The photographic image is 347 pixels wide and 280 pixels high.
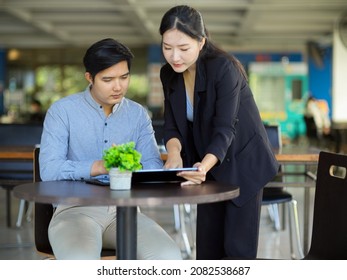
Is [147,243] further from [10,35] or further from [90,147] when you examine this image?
[10,35]

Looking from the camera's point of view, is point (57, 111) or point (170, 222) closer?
point (57, 111)

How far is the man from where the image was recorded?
2.01 meters

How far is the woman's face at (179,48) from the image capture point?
199cm

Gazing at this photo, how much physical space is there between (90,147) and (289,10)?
11.0 metres

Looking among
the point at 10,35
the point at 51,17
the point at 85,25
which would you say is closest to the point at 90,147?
the point at 51,17

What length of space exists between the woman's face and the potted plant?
35 centimetres

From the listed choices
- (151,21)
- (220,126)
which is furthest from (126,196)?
(151,21)

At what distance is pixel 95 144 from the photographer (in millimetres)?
2240

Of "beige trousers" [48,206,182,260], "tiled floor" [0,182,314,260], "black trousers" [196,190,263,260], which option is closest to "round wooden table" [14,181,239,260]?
"beige trousers" [48,206,182,260]

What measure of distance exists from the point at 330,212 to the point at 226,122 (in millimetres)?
453

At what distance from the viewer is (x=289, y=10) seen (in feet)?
41.4

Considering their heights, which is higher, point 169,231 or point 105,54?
point 105,54

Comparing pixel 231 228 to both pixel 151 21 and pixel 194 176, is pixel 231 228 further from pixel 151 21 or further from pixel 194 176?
pixel 151 21

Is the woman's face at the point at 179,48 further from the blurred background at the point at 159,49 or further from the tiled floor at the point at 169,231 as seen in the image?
the blurred background at the point at 159,49
